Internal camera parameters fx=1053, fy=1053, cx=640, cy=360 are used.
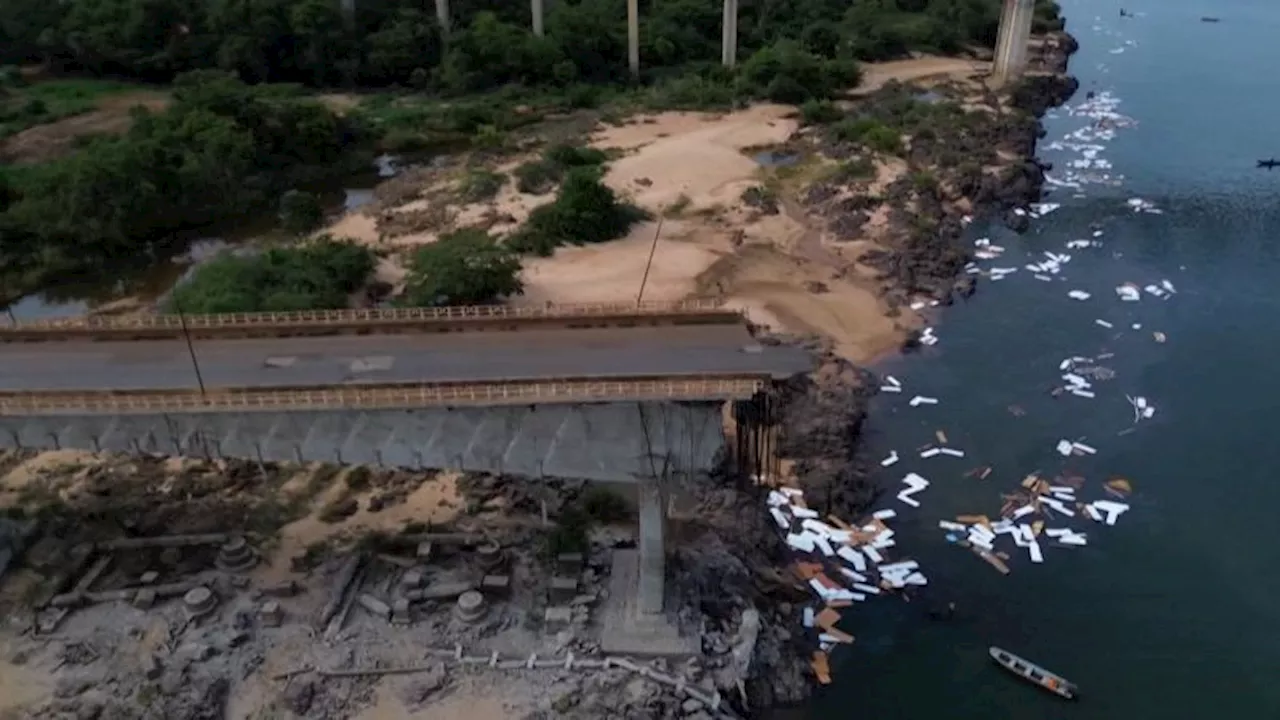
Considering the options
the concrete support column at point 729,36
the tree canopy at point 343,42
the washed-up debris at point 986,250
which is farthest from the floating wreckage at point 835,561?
the concrete support column at point 729,36

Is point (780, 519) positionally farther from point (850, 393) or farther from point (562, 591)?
point (850, 393)

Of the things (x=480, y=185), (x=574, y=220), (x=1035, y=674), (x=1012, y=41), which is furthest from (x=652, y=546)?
(x=1012, y=41)

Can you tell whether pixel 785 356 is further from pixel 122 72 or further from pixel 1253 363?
pixel 122 72

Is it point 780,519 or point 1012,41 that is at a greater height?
point 1012,41

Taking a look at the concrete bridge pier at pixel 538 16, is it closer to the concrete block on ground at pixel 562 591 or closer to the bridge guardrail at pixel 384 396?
the concrete block on ground at pixel 562 591

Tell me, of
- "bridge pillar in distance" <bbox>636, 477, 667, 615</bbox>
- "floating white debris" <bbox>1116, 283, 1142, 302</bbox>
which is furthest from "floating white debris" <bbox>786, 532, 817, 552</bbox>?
"floating white debris" <bbox>1116, 283, 1142, 302</bbox>

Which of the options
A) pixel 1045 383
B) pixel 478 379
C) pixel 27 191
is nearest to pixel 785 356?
pixel 478 379
